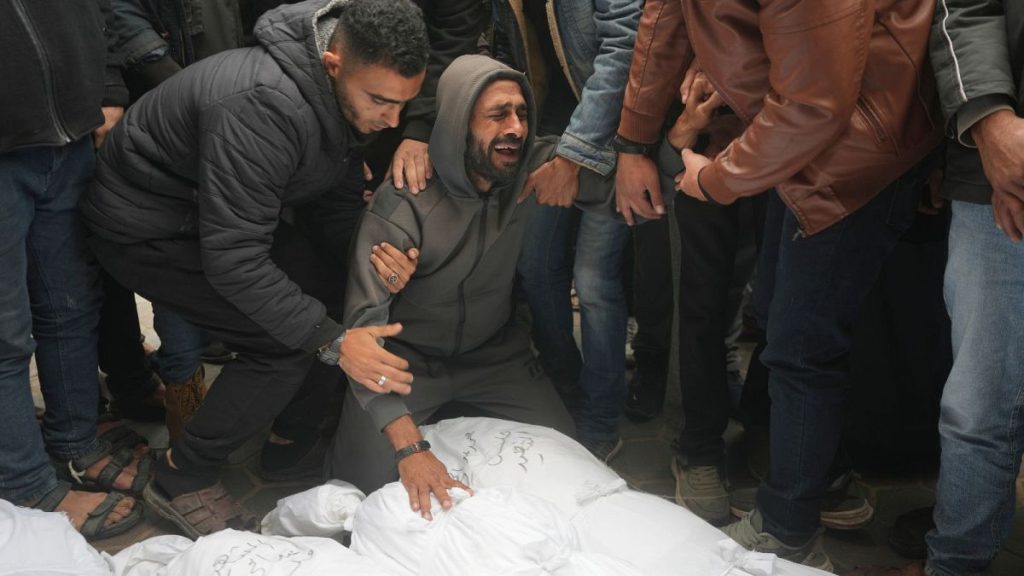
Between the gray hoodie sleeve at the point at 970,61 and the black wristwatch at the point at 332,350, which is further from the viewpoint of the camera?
the black wristwatch at the point at 332,350

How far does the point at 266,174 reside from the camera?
2.45 metres

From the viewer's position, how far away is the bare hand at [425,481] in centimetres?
224

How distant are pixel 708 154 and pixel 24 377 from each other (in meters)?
1.95

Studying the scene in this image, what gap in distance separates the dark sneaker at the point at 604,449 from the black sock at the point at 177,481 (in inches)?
46.0

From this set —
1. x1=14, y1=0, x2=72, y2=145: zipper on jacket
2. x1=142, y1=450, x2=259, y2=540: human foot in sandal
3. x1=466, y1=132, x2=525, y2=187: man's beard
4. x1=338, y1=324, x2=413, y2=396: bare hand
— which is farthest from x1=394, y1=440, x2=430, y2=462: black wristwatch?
x1=14, y1=0, x2=72, y2=145: zipper on jacket

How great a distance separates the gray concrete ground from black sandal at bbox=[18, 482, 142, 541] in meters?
0.02

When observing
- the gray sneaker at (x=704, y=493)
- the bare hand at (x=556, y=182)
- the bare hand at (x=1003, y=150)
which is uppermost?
the bare hand at (x=1003, y=150)

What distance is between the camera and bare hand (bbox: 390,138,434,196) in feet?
8.84

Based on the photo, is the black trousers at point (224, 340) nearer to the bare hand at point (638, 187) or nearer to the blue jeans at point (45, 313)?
the blue jeans at point (45, 313)

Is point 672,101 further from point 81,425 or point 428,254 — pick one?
point 81,425

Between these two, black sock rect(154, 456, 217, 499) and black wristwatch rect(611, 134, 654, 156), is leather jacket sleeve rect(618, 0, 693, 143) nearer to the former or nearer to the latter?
black wristwatch rect(611, 134, 654, 156)

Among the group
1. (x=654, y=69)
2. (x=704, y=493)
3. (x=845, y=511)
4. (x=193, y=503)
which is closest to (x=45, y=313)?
(x=193, y=503)

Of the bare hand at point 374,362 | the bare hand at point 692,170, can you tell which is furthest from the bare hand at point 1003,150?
the bare hand at point 374,362

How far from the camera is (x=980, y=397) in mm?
1983
